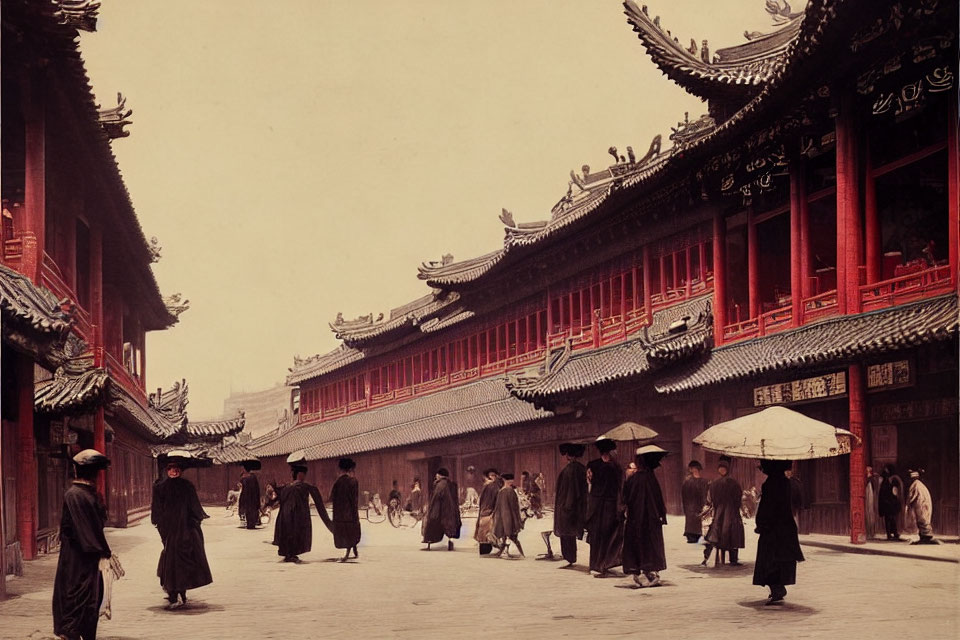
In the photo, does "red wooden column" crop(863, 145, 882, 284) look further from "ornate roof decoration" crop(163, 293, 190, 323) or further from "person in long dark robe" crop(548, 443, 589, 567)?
"ornate roof decoration" crop(163, 293, 190, 323)

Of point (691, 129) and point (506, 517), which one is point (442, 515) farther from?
point (691, 129)

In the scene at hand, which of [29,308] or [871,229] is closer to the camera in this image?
[29,308]

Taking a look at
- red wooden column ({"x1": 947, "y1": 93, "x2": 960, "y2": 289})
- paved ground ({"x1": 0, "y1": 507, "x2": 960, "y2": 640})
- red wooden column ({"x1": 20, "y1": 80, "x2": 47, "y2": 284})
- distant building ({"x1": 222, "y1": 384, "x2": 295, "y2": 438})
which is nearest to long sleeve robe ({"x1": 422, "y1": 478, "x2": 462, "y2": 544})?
paved ground ({"x1": 0, "y1": 507, "x2": 960, "y2": 640})

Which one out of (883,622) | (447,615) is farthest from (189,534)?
(883,622)

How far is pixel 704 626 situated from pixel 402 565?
7516 millimetres

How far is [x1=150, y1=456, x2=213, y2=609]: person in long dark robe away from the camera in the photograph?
11.0 meters

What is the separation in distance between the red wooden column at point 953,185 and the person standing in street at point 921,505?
8.92 ft

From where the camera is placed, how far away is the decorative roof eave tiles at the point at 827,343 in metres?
12.6

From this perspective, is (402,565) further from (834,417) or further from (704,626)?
(704,626)

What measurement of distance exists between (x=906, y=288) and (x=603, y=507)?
4689 millimetres

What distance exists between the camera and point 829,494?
1595cm

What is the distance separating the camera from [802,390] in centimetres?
1572

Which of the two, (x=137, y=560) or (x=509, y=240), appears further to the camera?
(x=509, y=240)

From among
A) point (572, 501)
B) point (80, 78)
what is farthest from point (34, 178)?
point (572, 501)
